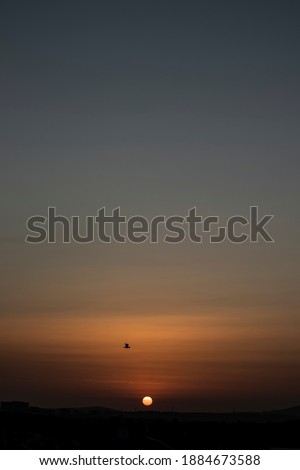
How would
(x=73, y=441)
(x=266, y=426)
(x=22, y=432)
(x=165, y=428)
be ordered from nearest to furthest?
(x=22, y=432)
(x=73, y=441)
(x=165, y=428)
(x=266, y=426)

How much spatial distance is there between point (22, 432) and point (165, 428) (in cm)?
2358

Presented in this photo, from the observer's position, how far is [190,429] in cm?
8075

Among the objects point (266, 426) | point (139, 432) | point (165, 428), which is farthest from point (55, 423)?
point (266, 426)

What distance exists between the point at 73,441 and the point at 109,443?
9.08ft

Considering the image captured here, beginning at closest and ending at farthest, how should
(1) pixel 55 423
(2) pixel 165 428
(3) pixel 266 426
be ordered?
1. (1) pixel 55 423
2. (2) pixel 165 428
3. (3) pixel 266 426

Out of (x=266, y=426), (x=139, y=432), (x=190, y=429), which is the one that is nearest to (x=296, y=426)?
(x=266, y=426)

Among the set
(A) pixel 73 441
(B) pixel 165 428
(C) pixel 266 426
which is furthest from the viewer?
(C) pixel 266 426
